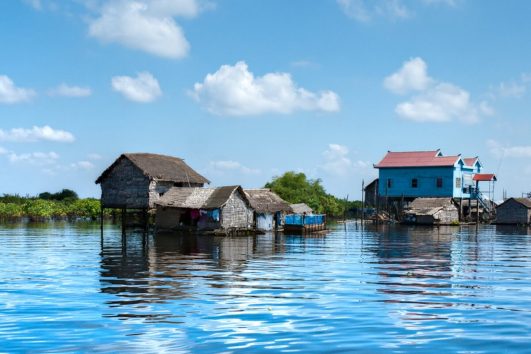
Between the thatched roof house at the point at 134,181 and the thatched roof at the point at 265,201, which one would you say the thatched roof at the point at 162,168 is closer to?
the thatched roof house at the point at 134,181

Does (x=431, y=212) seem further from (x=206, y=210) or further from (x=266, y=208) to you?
(x=206, y=210)

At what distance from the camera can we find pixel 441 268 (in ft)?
88.8

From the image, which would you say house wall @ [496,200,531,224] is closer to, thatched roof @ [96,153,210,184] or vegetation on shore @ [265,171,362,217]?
vegetation on shore @ [265,171,362,217]

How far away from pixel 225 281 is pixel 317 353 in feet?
34.0

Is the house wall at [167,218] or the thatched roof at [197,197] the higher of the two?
the thatched roof at [197,197]

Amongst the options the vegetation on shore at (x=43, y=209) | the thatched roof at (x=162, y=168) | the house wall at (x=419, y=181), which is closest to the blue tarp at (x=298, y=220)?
the thatched roof at (x=162, y=168)

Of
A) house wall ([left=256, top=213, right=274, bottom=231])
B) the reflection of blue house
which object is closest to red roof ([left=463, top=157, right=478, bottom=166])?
the reflection of blue house

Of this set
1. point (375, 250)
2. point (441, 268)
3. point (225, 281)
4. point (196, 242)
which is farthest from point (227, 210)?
point (225, 281)

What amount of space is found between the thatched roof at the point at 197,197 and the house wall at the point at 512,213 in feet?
128

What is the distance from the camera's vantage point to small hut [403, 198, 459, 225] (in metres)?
73.7

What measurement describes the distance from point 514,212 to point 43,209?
61139 mm

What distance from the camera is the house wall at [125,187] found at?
52594 millimetres

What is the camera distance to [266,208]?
58156mm

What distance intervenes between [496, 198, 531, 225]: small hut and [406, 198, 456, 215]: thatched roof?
285 inches
